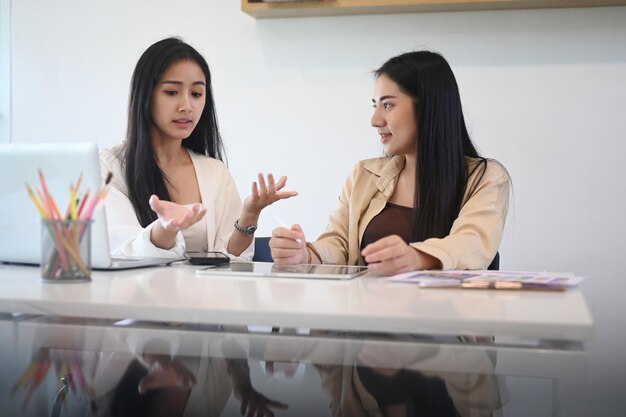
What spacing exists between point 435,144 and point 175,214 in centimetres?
75

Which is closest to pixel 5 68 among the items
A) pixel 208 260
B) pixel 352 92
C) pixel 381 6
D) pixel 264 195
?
pixel 352 92

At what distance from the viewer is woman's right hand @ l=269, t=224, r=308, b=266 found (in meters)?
1.80

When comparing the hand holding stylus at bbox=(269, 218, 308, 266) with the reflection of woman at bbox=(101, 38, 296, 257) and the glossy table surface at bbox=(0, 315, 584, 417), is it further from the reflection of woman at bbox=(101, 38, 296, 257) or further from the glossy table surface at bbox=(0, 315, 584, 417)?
the glossy table surface at bbox=(0, 315, 584, 417)

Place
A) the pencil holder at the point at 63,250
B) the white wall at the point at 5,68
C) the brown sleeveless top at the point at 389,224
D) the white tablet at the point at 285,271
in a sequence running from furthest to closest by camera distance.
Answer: the white wall at the point at 5,68, the brown sleeveless top at the point at 389,224, the white tablet at the point at 285,271, the pencil holder at the point at 63,250

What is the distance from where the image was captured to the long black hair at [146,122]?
2.35 meters

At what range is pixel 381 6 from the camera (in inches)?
130

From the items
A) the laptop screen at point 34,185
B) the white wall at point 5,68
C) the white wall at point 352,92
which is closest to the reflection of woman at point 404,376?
the laptop screen at point 34,185

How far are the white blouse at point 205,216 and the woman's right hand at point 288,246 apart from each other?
29cm

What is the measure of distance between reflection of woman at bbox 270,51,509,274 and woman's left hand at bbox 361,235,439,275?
391 millimetres

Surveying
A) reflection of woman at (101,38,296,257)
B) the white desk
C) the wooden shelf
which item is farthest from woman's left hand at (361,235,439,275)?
the wooden shelf

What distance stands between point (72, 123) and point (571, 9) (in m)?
2.29

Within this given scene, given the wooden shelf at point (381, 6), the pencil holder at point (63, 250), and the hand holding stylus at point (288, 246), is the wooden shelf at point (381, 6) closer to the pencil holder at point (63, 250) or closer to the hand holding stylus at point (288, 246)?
the hand holding stylus at point (288, 246)

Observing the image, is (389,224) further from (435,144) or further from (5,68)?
(5,68)

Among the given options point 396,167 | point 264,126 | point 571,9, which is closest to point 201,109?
point 396,167
